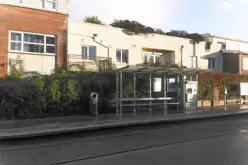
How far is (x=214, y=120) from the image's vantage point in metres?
14.5

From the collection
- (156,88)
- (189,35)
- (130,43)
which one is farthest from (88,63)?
(189,35)

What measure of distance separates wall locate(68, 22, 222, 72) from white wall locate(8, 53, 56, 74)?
2752mm

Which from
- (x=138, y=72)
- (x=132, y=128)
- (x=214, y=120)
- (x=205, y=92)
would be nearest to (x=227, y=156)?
(x=132, y=128)

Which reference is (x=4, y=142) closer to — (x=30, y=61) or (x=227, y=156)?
(x=227, y=156)

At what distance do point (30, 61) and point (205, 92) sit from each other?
1246cm

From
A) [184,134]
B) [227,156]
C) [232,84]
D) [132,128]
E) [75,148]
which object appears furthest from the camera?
[232,84]

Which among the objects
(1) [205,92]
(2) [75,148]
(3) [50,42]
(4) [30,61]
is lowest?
(2) [75,148]

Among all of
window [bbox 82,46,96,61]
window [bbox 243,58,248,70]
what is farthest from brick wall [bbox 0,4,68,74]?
window [bbox 243,58,248,70]

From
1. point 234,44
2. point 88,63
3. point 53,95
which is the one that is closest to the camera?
point 53,95

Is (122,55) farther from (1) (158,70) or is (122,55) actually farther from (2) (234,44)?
(2) (234,44)

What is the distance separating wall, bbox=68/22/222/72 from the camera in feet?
76.4

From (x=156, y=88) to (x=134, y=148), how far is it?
356 inches

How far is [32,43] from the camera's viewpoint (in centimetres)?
1955

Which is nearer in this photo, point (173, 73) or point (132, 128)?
point (132, 128)
